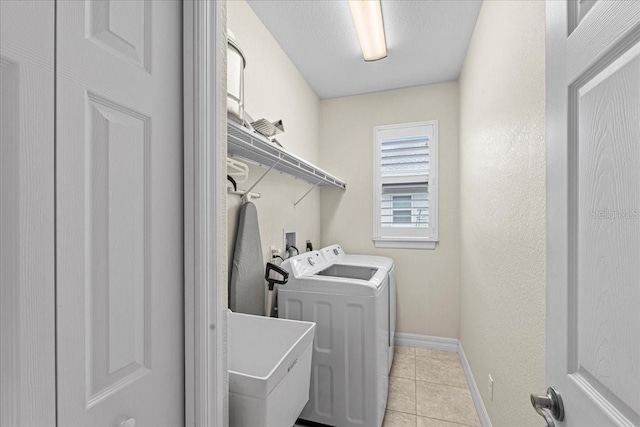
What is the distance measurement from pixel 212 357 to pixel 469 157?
7.21 feet

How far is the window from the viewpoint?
2.84m

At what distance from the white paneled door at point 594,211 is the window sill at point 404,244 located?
2198 millimetres

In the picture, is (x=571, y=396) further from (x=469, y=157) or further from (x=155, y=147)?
(x=469, y=157)

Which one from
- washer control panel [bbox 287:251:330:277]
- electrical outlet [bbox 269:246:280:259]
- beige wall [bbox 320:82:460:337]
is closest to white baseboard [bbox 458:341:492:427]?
beige wall [bbox 320:82:460:337]

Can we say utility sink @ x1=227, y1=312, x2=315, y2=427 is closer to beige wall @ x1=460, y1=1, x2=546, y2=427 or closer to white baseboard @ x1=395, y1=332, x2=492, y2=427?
beige wall @ x1=460, y1=1, x2=546, y2=427

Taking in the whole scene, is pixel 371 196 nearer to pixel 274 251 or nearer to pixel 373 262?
pixel 373 262

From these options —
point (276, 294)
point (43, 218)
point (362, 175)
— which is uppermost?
point (362, 175)

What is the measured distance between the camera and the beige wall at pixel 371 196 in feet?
9.14

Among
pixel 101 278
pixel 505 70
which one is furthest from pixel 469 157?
pixel 101 278

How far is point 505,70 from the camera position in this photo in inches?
54.3

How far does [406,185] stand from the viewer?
116 inches

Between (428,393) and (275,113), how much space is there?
7.71 ft

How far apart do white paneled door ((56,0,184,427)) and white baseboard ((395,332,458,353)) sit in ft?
8.50

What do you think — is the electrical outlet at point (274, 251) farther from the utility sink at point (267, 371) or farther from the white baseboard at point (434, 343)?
the white baseboard at point (434, 343)
